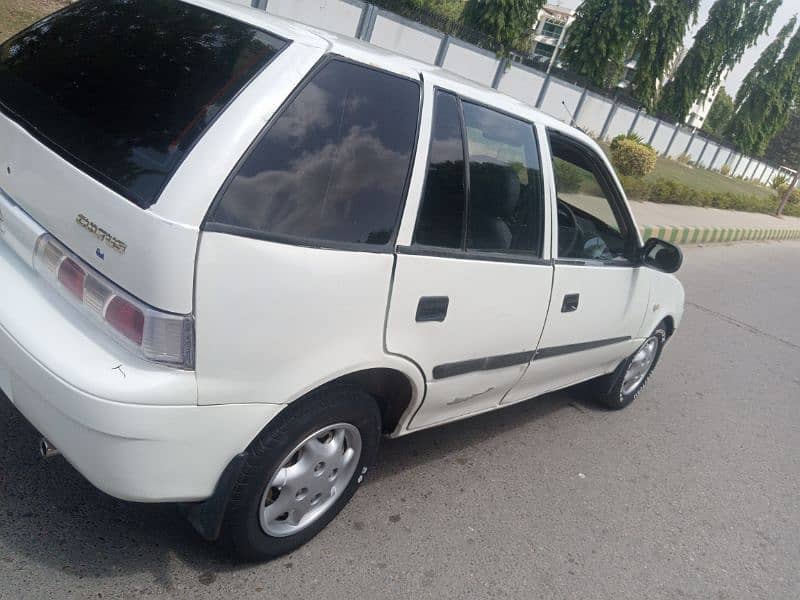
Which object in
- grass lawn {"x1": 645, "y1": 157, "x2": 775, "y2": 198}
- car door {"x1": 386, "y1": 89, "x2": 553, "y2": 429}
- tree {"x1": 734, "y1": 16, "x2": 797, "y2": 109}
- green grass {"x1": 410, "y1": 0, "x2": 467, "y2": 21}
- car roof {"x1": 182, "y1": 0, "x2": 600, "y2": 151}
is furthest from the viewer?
green grass {"x1": 410, "y1": 0, "x2": 467, "y2": 21}

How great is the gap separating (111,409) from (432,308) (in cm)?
114

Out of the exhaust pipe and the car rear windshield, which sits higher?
the car rear windshield

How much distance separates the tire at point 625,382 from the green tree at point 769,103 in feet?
169

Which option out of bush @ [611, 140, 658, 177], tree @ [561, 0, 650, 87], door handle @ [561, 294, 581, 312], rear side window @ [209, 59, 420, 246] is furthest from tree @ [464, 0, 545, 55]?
rear side window @ [209, 59, 420, 246]

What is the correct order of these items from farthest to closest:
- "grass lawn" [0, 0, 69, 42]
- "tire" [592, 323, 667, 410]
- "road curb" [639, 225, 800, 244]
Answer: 1. "road curb" [639, 225, 800, 244]
2. "grass lawn" [0, 0, 69, 42]
3. "tire" [592, 323, 667, 410]

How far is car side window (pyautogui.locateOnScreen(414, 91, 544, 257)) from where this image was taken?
2.43 metres

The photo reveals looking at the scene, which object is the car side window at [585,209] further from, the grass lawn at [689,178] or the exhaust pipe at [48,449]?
the grass lawn at [689,178]

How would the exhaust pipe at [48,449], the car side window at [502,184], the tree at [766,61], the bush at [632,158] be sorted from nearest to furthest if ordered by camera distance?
Result: the exhaust pipe at [48,449] → the car side window at [502,184] → the bush at [632,158] → the tree at [766,61]

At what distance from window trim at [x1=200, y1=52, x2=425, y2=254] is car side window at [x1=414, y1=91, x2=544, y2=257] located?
9 centimetres

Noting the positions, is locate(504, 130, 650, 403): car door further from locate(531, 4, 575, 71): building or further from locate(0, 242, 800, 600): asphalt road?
locate(531, 4, 575, 71): building

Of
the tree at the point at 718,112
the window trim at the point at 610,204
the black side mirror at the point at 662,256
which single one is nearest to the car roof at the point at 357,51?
the window trim at the point at 610,204

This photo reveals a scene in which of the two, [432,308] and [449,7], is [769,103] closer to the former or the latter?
[449,7]

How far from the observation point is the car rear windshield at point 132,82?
6.24 feet

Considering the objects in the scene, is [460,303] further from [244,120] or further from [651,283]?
[651,283]
